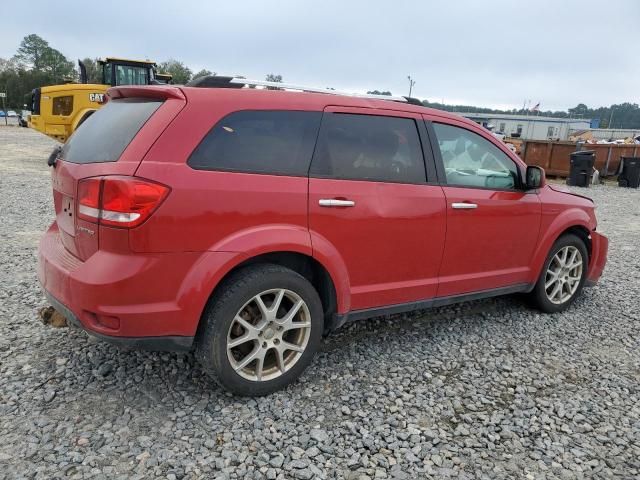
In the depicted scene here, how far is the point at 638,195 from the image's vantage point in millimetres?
14891

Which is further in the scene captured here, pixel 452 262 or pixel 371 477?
pixel 452 262

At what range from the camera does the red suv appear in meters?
2.55

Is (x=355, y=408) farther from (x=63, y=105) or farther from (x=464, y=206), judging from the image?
(x=63, y=105)

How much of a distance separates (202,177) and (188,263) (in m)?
0.47

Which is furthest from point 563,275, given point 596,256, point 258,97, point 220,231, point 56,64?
point 56,64

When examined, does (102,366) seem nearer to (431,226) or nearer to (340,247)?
(340,247)

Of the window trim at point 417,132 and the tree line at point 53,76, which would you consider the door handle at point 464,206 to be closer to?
the window trim at point 417,132

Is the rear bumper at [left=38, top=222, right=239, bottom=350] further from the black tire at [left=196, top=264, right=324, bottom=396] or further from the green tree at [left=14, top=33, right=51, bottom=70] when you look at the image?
the green tree at [left=14, top=33, right=51, bottom=70]

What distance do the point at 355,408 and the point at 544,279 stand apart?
2543mm

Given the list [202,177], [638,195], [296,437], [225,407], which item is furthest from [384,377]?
[638,195]

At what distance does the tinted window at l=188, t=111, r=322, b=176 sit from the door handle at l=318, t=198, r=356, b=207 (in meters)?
0.20

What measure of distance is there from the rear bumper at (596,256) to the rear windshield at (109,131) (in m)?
4.30

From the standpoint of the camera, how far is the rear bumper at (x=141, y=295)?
8.25ft

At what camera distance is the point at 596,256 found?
4914 millimetres
